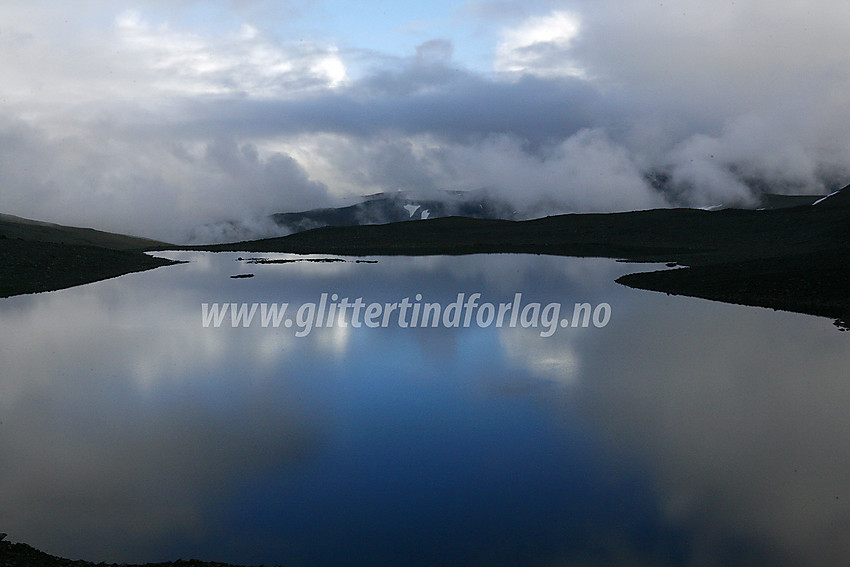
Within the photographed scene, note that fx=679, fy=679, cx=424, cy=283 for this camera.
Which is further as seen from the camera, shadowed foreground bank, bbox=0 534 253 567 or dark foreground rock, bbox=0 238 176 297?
dark foreground rock, bbox=0 238 176 297

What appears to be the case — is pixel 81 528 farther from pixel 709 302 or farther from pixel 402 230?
pixel 402 230

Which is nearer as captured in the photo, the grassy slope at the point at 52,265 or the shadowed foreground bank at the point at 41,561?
the shadowed foreground bank at the point at 41,561

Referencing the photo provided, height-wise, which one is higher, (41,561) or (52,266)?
(52,266)

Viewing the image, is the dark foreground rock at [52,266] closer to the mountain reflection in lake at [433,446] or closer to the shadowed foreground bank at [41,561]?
the mountain reflection in lake at [433,446]

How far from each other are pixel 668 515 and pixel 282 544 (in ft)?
22.7

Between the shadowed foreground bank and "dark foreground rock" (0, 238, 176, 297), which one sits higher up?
"dark foreground rock" (0, 238, 176, 297)

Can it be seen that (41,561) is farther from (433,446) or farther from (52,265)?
(52,265)

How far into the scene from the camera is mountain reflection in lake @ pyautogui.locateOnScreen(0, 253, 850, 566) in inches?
460

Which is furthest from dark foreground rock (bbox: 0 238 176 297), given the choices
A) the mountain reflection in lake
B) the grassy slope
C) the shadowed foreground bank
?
the shadowed foreground bank

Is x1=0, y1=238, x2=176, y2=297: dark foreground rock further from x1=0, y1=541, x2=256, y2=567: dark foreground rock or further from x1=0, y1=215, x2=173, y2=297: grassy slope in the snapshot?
x1=0, y1=541, x2=256, y2=567: dark foreground rock

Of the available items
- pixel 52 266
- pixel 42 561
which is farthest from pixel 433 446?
pixel 52 266

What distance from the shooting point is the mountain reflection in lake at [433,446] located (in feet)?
38.4

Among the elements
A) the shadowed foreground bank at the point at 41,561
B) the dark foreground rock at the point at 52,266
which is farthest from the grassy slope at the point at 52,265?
the shadowed foreground bank at the point at 41,561

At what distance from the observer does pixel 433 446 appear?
1597 centimetres
